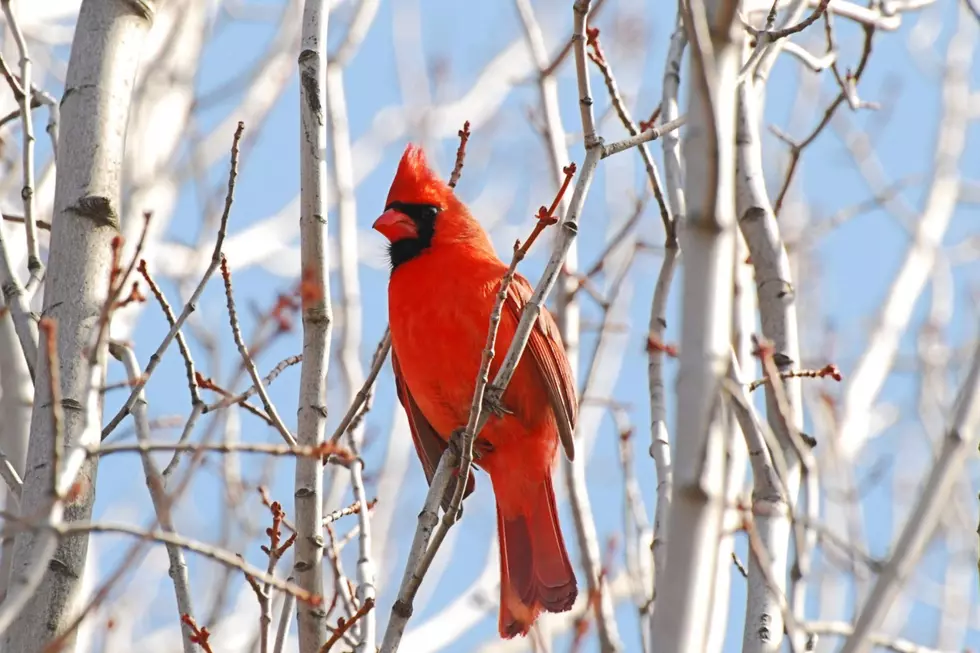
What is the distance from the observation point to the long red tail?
361 centimetres

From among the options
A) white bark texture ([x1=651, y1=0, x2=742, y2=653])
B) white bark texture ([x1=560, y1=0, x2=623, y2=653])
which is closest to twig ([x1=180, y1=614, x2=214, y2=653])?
white bark texture ([x1=560, y1=0, x2=623, y2=653])

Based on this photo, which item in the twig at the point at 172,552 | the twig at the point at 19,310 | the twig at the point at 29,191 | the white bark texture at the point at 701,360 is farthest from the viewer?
the twig at the point at 29,191

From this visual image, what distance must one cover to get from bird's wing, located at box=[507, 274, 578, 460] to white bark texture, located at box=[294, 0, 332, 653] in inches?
43.4

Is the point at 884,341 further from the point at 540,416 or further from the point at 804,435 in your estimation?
the point at 804,435

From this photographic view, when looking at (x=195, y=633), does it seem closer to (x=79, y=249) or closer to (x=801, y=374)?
(x=79, y=249)

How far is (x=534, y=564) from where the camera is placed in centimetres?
374

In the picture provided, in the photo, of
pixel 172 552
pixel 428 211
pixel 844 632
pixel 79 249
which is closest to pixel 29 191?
pixel 79 249

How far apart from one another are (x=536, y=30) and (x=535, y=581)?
168cm

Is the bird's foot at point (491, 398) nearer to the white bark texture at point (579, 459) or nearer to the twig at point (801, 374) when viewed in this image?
the white bark texture at point (579, 459)

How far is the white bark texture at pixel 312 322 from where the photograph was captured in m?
2.46

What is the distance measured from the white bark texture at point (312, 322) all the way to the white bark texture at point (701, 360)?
1023mm

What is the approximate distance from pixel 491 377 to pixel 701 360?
2.13 metres

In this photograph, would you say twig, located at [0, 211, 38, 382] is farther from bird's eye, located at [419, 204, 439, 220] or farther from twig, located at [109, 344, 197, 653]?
bird's eye, located at [419, 204, 439, 220]

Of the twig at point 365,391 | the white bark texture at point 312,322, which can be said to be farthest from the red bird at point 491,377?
the white bark texture at point 312,322
